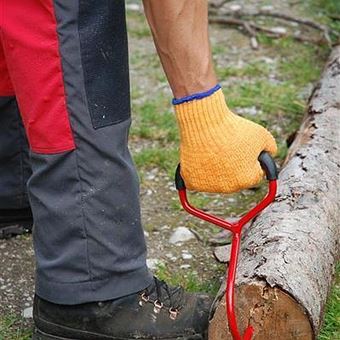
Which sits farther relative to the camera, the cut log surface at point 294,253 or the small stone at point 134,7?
the small stone at point 134,7

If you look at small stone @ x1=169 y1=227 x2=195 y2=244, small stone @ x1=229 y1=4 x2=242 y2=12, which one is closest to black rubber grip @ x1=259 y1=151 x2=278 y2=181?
small stone @ x1=169 y1=227 x2=195 y2=244

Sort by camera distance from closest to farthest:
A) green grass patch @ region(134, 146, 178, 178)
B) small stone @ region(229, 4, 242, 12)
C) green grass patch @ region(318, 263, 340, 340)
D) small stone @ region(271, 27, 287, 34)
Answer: green grass patch @ region(318, 263, 340, 340) → green grass patch @ region(134, 146, 178, 178) → small stone @ region(271, 27, 287, 34) → small stone @ region(229, 4, 242, 12)

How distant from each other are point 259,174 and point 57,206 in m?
0.47

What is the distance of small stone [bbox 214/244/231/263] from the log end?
58 centimetres

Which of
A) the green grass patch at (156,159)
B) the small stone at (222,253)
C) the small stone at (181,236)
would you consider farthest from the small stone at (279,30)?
the small stone at (222,253)

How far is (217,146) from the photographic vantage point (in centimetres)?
211

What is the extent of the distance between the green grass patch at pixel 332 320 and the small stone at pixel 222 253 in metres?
0.35

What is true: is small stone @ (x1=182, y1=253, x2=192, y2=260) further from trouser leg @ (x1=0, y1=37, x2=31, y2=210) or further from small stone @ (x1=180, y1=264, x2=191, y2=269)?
trouser leg @ (x1=0, y1=37, x2=31, y2=210)

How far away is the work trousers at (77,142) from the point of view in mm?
2061

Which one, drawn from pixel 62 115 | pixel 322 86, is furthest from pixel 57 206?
pixel 322 86

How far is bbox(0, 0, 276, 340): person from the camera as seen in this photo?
205 centimetres

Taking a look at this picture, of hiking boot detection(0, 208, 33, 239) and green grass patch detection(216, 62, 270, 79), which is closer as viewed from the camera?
hiking boot detection(0, 208, 33, 239)

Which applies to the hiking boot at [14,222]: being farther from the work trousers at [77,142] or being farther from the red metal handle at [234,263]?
the red metal handle at [234,263]

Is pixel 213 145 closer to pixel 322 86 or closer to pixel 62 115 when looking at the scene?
pixel 62 115
